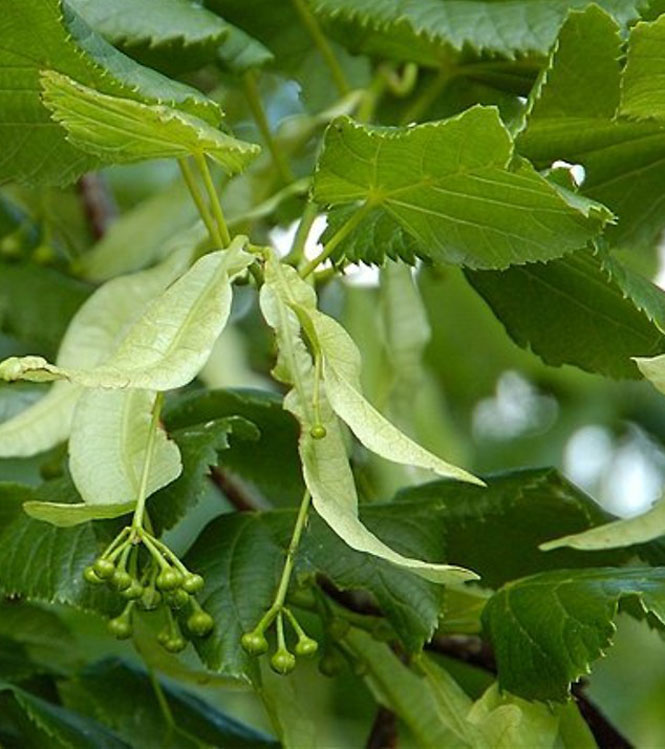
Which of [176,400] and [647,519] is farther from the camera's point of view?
[176,400]

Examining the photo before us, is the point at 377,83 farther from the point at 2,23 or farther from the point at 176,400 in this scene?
the point at 2,23

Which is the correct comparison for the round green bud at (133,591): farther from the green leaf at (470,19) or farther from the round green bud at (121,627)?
the green leaf at (470,19)

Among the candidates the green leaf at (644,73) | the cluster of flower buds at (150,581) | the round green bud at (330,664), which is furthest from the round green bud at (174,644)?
the green leaf at (644,73)

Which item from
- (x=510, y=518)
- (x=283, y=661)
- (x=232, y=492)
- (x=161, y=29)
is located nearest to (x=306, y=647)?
(x=283, y=661)

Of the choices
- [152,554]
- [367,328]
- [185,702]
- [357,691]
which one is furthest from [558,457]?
[152,554]

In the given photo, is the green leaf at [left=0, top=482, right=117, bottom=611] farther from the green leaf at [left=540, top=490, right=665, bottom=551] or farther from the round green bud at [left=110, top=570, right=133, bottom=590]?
the green leaf at [left=540, top=490, right=665, bottom=551]

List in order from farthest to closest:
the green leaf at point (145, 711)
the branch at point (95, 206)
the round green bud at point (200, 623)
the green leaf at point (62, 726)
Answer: the branch at point (95, 206) < the green leaf at point (145, 711) < the green leaf at point (62, 726) < the round green bud at point (200, 623)

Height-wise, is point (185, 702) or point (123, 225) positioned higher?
point (123, 225)
